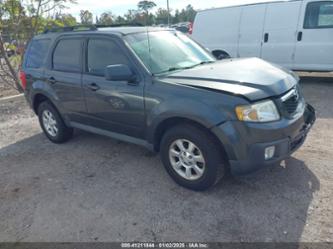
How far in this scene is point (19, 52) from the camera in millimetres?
9172

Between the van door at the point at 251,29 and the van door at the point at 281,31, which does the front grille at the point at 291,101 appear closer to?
the van door at the point at 281,31

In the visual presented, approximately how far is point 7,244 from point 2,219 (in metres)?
0.47

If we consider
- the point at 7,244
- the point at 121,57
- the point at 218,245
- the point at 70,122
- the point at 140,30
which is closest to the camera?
the point at 218,245

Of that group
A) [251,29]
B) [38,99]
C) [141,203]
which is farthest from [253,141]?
[251,29]

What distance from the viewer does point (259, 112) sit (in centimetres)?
265

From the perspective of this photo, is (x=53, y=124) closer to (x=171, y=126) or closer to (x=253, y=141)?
(x=171, y=126)

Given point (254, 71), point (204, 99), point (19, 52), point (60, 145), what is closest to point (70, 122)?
point (60, 145)

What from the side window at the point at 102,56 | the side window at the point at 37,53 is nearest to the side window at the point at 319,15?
the side window at the point at 102,56

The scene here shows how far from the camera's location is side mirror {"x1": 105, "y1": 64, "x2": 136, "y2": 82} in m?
3.12

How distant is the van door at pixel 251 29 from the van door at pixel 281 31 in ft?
0.50

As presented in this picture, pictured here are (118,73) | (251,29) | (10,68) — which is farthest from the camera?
(10,68)

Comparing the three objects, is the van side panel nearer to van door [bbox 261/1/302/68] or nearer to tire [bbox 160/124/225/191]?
van door [bbox 261/1/302/68]

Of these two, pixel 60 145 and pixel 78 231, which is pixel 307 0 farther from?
pixel 78 231

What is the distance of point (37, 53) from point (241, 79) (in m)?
3.52
